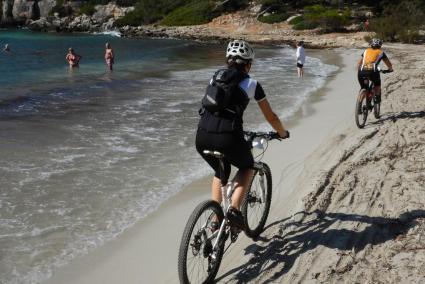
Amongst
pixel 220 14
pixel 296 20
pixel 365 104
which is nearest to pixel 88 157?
pixel 365 104

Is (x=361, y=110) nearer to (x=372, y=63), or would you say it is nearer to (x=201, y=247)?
(x=372, y=63)

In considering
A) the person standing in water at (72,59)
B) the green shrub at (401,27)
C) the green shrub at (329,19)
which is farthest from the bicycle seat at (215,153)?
the green shrub at (329,19)

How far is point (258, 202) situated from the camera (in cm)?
545

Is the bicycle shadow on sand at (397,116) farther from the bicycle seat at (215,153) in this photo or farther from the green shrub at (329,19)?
the green shrub at (329,19)

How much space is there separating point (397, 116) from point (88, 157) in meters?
7.11

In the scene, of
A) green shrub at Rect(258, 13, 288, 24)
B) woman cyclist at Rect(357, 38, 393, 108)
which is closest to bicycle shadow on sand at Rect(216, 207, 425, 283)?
woman cyclist at Rect(357, 38, 393, 108)

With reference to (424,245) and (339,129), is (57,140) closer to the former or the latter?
(339,129)

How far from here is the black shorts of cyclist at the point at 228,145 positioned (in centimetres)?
418

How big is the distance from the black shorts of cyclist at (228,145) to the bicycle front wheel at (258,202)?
768 millimetres

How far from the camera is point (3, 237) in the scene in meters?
5.75

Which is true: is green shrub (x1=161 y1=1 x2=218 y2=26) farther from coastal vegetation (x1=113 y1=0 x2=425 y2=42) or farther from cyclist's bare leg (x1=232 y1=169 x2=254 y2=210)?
cyclist's bare leg (x1=232 y1=169 x2=254 y2=210)

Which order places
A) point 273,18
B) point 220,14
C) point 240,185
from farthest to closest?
1. point 220,14
2. point 273,18
3. point 240,185

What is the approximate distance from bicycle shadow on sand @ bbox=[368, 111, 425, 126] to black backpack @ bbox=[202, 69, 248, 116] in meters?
7.41

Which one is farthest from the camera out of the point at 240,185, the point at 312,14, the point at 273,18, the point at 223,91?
the point at 273,18
